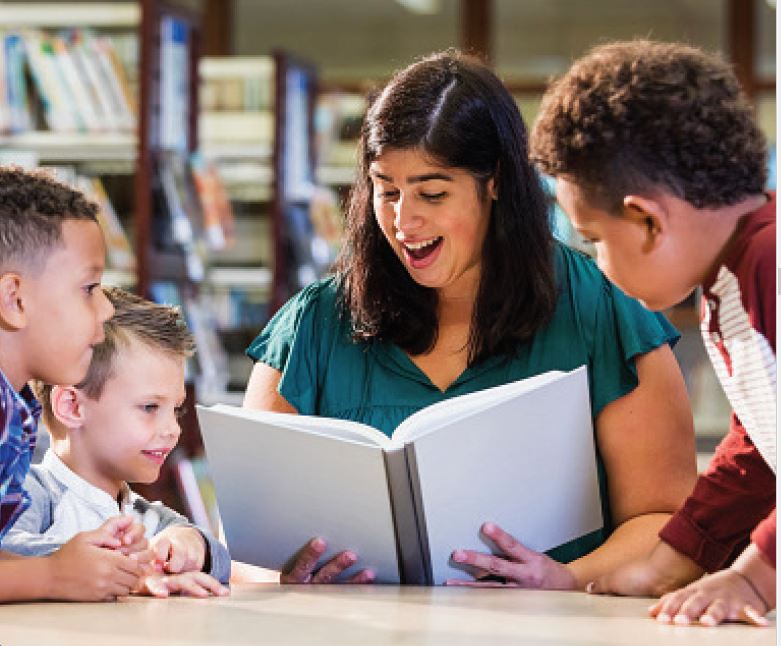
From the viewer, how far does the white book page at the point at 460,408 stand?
5.30 ft

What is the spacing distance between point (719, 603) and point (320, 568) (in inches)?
22.7

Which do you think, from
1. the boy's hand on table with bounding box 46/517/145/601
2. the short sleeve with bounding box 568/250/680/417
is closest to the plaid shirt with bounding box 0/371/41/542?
the boy's hand on table with bounding box 46/517/145/601

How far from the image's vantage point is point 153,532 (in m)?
1.81

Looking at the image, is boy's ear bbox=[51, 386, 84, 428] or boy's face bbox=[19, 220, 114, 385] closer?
boy's face bbox=[19, 220, 114, 385]

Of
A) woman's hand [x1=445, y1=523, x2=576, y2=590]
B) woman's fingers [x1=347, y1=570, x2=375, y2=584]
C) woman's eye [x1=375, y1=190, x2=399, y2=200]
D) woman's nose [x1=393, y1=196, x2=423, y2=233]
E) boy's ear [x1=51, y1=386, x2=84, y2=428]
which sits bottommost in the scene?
woman's fingers [x1=347, y1=570, x2=375, y2=584]

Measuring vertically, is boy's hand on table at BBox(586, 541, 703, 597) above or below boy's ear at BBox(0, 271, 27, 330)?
below

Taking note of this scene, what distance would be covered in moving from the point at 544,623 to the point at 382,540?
372 millimetres

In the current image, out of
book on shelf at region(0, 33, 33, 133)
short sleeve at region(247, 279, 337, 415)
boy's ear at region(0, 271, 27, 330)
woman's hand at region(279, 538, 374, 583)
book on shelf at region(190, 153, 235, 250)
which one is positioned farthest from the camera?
book on shelf at region(190, 153, 235, 250)

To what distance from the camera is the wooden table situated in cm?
127

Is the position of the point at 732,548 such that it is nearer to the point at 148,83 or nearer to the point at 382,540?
the point at 382,540

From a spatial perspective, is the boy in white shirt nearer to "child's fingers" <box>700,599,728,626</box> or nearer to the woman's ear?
the woman's ear

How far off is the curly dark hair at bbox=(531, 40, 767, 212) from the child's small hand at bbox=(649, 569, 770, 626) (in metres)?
0.33

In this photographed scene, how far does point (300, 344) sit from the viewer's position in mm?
1986

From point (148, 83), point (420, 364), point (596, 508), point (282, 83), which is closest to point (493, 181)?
point (420, 364)
